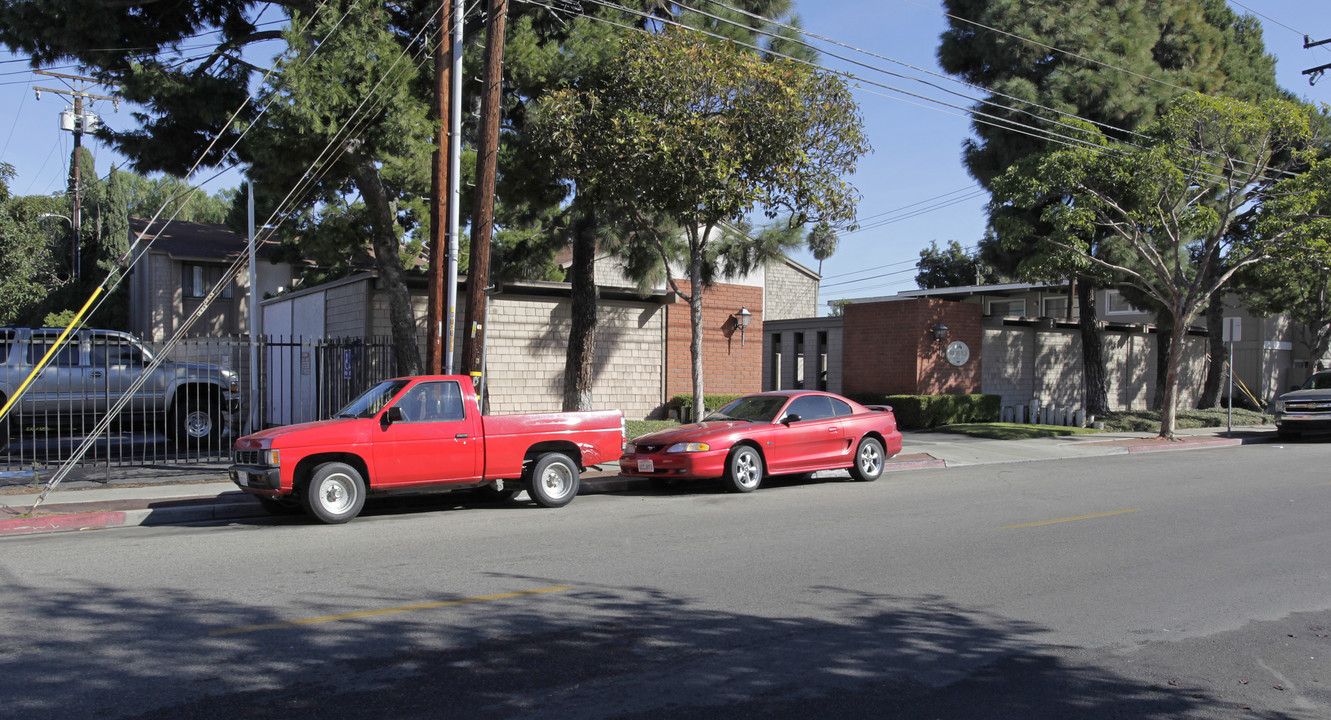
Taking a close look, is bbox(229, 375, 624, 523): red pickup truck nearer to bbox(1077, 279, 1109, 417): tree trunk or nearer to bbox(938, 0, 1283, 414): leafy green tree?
bbox(938, 0, 1283, 414): leafy green tree

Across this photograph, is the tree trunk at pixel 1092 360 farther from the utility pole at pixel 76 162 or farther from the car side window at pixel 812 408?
the utility pole at pixel 76 162

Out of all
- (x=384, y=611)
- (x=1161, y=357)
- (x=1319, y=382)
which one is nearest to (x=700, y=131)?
(x=384, y=611)

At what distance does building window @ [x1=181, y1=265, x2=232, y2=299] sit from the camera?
101 ft

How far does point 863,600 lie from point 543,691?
9.33ft

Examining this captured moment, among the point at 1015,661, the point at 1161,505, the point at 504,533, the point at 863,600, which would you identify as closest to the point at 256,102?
the point at 504,533

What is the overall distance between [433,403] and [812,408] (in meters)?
5.80

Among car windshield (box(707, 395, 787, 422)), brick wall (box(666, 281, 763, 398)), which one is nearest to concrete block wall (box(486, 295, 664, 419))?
brick wall (box(666, 281, 763, 398))

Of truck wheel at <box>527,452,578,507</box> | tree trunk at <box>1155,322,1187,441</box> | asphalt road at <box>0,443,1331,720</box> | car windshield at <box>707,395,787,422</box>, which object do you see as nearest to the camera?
asphalt road at <box>0,443,1331,720</box>

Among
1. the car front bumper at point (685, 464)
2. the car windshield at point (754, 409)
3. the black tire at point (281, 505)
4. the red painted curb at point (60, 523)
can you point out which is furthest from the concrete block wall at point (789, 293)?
the red painted curb at point (60, 523)

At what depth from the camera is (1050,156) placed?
20609mm

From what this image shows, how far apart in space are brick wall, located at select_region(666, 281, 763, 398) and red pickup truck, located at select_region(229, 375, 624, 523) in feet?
32.8

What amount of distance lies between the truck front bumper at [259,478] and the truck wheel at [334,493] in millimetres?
328

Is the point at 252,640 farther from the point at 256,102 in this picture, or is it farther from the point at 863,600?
the point at 256,102

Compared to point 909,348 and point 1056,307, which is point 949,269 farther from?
point 909,348
